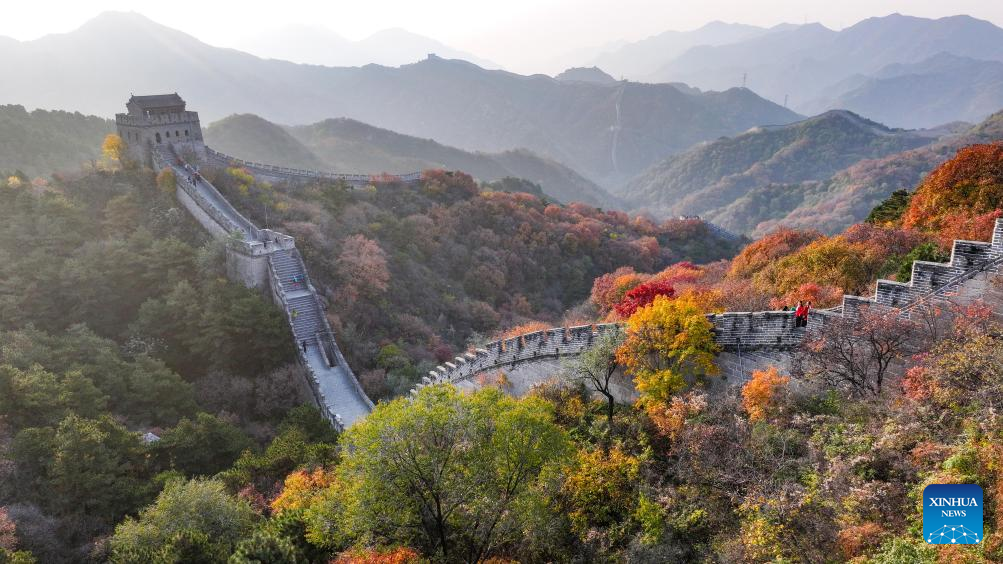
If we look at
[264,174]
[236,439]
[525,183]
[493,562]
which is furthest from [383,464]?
[525,183]

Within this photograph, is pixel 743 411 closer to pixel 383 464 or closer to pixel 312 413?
pixel 383 464

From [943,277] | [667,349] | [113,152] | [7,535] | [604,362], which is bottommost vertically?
[7,535]

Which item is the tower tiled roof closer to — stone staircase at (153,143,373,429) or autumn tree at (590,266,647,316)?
stone staircase at (153,143,373,429)

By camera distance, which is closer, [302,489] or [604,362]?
[302,489]

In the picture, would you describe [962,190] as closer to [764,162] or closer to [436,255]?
[436,255]

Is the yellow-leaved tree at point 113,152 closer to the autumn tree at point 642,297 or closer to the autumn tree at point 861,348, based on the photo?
the autumn tree at point 642,297

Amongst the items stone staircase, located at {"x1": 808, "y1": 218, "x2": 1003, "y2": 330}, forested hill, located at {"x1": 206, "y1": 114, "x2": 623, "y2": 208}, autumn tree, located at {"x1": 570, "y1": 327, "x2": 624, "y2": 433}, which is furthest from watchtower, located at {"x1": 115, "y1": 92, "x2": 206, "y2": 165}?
forested hill, located at {"x1": 206, "y1": 114, "x2": 623, "y2": 208}

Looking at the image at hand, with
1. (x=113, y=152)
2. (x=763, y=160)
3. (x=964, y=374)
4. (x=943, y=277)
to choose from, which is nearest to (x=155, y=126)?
(x=113, y=152)
